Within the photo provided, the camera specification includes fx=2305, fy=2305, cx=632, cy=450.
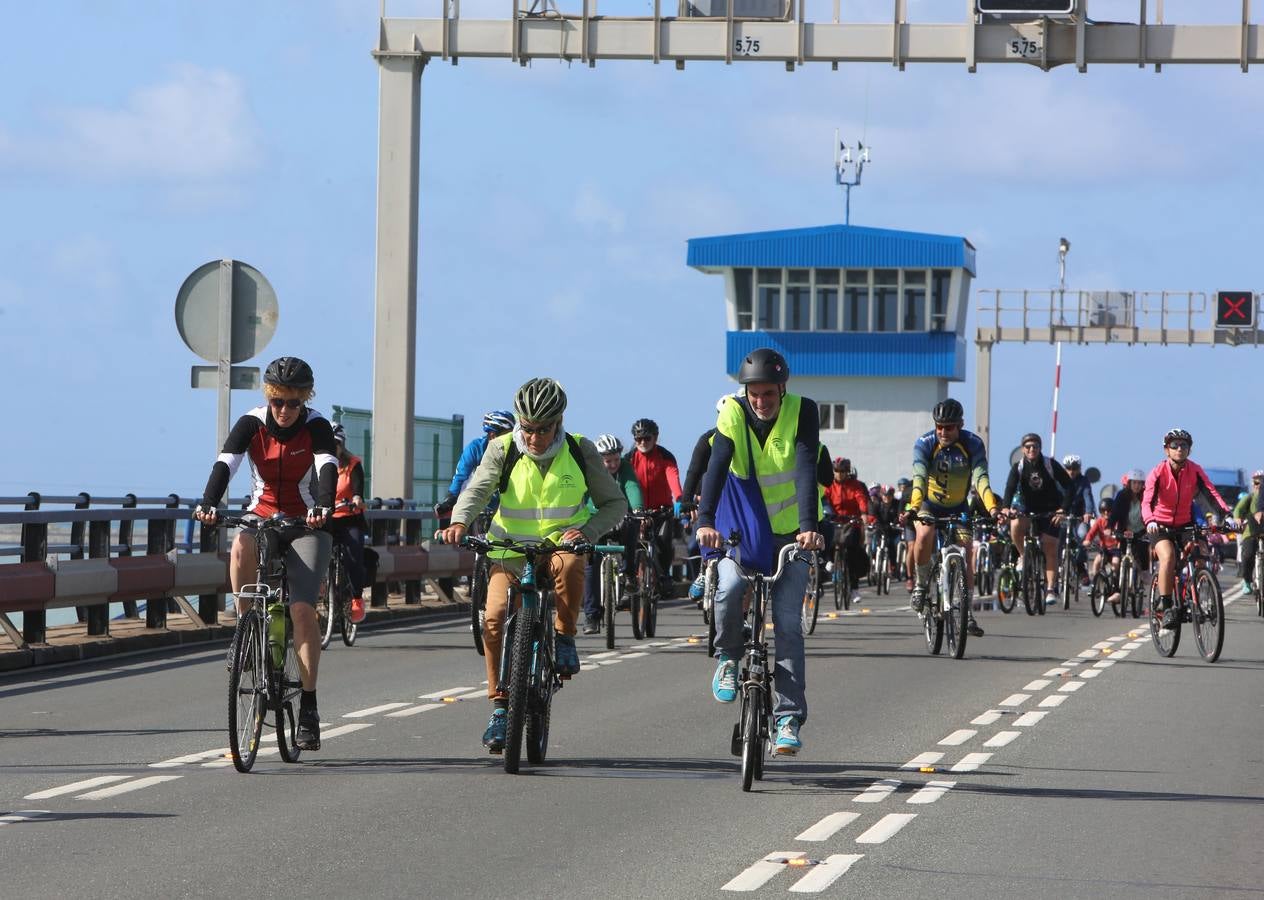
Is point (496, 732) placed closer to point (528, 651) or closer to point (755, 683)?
point (528, 651)

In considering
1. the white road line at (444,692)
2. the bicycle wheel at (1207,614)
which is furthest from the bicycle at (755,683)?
the bicycle wheel at (1207,614)

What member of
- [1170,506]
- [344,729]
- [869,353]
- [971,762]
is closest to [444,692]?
[344,729]

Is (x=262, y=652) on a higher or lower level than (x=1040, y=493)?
lower

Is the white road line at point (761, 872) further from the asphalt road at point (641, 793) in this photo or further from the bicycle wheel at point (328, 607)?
the bicycle wheel at point (328, 607)

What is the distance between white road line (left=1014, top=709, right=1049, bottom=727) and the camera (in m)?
13.0

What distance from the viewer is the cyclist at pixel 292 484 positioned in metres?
10.3

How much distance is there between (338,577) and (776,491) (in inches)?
339

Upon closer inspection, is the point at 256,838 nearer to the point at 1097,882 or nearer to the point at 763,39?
the point at 1097,882

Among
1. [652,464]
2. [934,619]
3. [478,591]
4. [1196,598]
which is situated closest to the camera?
[478,591]

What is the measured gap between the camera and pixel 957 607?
1809 centimetres

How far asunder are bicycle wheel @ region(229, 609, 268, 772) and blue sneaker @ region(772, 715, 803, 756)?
225cm

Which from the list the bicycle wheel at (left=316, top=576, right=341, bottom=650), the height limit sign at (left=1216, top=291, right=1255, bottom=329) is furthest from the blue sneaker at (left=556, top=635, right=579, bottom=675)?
the height limit sign at (left=1216, top=291, right=1255, bottom=329)

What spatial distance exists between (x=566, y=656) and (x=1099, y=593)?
17613 millimetres

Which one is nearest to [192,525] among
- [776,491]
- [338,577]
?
[338,577]
